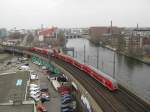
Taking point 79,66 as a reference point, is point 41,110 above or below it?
below

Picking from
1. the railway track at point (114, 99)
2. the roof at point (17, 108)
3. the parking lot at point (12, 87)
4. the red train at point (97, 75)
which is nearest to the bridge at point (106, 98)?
the railway track at point (114, 99)

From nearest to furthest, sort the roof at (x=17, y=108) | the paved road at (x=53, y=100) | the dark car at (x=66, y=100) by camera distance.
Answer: the roof at (x=17, y=108)
the paved road at (x=53, y=100)
the dark car at (x=66, y=100)

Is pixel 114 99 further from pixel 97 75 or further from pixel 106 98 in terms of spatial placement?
pixel 97 75

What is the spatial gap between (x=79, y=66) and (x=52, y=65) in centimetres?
186

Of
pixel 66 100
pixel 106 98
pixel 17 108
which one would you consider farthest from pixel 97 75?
pixel 17 108

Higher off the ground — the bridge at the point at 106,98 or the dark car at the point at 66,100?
the bridge at the point at 106,98

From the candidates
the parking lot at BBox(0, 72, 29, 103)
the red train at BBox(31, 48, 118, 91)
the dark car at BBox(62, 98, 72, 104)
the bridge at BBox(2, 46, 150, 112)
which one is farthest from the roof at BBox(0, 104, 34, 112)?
the red train at BBox(31, 48, 118, 91)

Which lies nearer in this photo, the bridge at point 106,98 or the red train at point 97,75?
the bridge at point 106,98

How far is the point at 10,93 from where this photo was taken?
6.88 m

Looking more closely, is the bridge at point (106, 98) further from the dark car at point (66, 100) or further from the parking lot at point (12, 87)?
the parking lot at point (12, 87)

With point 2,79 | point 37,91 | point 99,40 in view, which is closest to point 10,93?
point 37,91

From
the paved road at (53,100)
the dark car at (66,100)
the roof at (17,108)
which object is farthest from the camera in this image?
the dark car at (66,100)

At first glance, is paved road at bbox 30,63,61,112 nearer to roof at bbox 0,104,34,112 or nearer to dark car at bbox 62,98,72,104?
dark car at bbox 62,98,72,104

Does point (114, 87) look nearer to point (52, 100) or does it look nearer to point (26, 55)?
point (52, 100)
